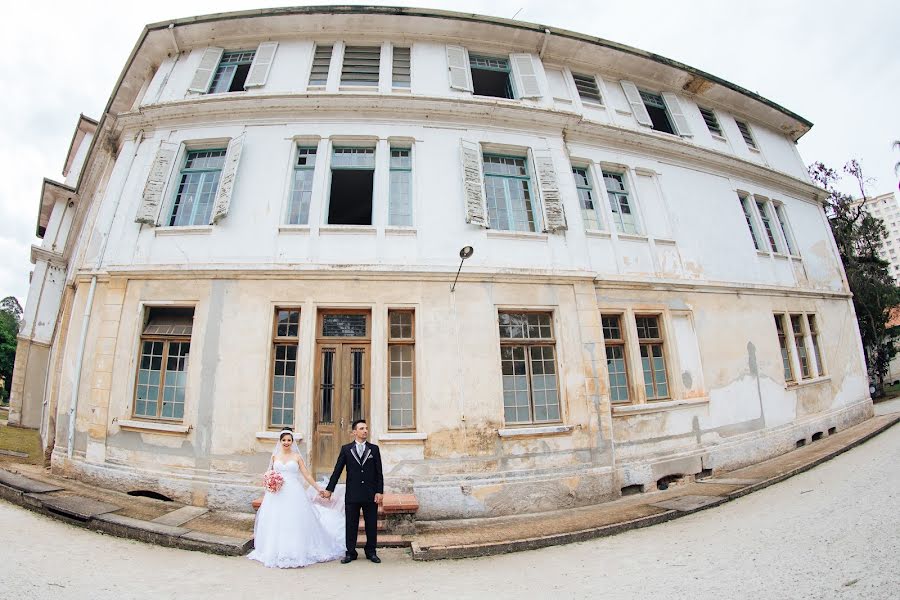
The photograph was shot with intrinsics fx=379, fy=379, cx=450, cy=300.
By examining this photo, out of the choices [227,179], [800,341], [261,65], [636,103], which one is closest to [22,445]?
[227,179]

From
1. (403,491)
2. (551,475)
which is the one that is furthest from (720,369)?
(403,491)

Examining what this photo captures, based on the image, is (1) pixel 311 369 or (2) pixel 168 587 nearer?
(2) pixel 168 587

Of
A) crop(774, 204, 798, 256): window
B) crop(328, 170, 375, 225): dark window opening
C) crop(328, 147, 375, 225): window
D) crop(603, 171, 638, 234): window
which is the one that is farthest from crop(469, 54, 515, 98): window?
crop(774, 204, 798, 256): window

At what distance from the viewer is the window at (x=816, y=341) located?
11.9 m

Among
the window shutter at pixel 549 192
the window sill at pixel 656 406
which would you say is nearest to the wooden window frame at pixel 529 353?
the window sill at pixel 656 406

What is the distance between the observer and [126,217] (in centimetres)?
817

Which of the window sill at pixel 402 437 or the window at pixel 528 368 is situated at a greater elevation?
the window at pixel 528 368

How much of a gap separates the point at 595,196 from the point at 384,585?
360 inches

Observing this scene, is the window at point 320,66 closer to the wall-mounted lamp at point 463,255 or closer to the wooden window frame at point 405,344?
the wall-mounted lamp at point 463,255

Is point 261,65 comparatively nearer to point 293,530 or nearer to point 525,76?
point 525,76

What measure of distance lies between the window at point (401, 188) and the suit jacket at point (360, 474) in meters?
4.81

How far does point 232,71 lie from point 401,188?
19.4ft

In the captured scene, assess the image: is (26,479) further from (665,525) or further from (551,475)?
(665,525)

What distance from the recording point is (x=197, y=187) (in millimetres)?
8562
